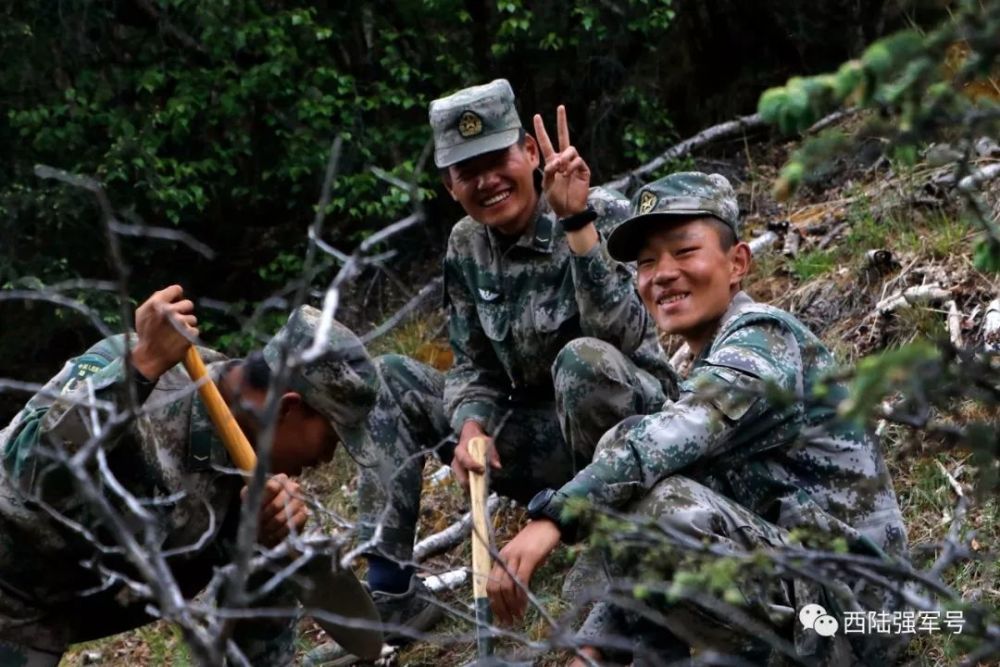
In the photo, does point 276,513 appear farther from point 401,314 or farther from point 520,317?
point 401,314

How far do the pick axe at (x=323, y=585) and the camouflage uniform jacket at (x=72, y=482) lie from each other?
0.12 metres

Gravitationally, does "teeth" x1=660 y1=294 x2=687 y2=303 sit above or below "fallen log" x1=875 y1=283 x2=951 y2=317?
above

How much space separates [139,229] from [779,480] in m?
2.00

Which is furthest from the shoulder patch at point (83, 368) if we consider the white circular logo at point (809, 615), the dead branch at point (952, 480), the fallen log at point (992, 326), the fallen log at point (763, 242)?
the fallen log at point (763, 242)

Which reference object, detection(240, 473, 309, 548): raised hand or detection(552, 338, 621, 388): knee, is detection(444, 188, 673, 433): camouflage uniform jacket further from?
detection(240, 473, 309, 548): raised hand

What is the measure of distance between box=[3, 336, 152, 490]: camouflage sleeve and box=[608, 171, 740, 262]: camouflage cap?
1345mm

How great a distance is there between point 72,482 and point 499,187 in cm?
166

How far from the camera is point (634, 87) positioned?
7996 millimetres

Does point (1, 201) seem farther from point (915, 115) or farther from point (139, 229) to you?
point (915, 115)

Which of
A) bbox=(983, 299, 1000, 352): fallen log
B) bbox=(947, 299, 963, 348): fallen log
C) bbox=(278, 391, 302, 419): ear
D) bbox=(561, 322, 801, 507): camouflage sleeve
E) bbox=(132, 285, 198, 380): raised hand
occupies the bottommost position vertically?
bbox=(947, 299, 963, 348): fallen log

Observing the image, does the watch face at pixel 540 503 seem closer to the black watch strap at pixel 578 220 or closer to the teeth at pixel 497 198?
the black watch strap at pixel 578 220

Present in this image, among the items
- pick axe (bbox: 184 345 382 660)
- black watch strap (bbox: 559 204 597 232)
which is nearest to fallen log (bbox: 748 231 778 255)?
black watch strap (bbox: 559 204 597 232)

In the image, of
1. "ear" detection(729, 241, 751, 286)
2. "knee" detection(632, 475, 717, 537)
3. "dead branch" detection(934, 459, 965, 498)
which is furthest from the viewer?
"dead branch" detection(934, 459, 965, 498)

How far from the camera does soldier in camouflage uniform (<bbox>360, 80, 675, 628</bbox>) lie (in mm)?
5188
